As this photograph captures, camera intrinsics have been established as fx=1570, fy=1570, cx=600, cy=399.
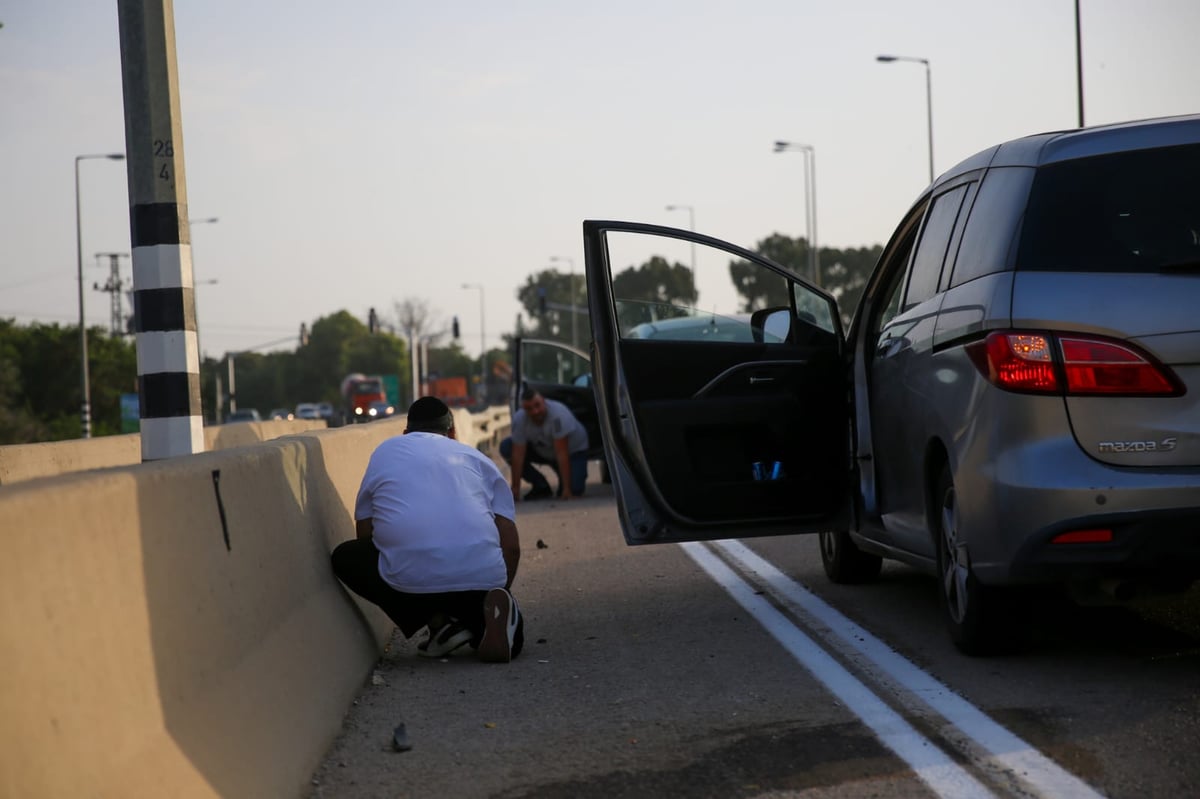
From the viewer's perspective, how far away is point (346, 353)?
530ft

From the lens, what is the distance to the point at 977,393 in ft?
18.9

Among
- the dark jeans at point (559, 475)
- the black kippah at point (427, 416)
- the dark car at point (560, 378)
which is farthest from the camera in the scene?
the dark car at point (560, 378)

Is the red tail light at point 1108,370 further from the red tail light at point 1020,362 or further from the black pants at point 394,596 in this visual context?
the black pants at point 394,596

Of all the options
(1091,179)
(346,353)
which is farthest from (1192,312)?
(346,353)

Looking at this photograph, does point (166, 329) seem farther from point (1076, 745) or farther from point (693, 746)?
point (1076, 745)

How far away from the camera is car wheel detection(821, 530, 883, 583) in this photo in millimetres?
8680

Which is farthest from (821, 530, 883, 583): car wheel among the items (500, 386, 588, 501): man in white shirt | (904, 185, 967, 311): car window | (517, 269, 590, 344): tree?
(517, 269, 590, 344): tree

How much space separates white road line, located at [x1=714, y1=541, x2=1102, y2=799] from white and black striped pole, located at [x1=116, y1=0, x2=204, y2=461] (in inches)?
134

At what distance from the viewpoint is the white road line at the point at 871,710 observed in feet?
14.2

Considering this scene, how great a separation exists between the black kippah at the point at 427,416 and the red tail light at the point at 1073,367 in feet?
9.38

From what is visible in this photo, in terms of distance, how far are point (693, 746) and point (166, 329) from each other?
181 inches

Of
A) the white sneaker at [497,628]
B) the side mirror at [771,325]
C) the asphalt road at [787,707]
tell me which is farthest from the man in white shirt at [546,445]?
the white sneaker at [497,628]

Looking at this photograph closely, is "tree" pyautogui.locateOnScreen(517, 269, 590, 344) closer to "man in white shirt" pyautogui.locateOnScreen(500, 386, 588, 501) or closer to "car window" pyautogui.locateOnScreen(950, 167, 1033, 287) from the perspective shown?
"man in white shirt" pyautogui.locateOnScreen(500, 386, 588, 501)

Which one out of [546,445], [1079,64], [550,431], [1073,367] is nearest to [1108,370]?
[1073,367]
